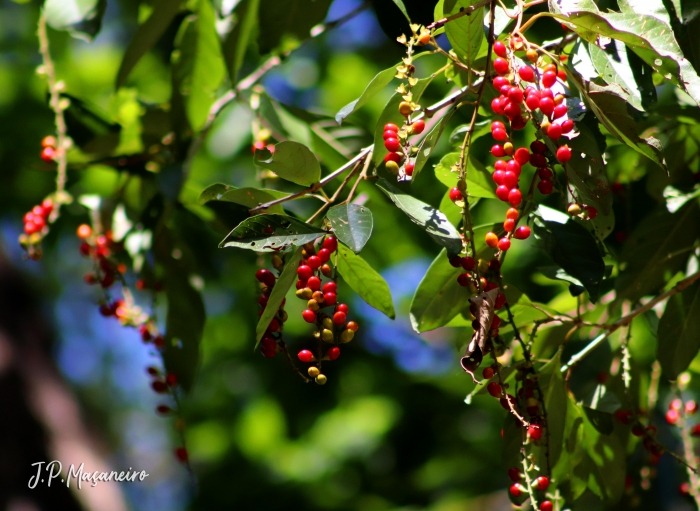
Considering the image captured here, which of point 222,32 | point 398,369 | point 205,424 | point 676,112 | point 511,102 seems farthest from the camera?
point 205,424

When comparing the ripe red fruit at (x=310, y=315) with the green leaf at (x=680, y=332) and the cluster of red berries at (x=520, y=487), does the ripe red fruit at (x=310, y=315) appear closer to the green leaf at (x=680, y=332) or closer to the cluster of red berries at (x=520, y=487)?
the cluster of red berries at (x=520, y=487)

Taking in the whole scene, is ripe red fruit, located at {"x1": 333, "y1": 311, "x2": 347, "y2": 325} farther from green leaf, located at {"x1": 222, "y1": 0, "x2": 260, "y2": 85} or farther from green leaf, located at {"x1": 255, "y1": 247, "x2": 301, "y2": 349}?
green leaf, located at {"x1": 222, "y1": 0, "x2": 260, "y2": 85}

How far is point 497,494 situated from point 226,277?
1.48 metres

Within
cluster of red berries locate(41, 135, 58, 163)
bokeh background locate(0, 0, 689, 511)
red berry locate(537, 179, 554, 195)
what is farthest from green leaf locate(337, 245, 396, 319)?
bokeh background locate(0, 0, 689, 511)

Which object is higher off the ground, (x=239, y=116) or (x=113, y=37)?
(x=113, y=37)

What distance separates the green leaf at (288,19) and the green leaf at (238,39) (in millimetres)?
82

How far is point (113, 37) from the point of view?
343 centimetres

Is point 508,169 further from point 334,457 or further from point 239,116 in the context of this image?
point 334,457

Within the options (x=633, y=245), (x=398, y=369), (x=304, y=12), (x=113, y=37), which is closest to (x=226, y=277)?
(x=398, y=369)

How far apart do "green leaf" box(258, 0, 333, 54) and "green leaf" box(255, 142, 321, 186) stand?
19.9 inches

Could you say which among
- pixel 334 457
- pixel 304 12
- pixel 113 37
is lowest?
pixel 334 457

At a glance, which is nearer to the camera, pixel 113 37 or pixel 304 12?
pixel 304 12

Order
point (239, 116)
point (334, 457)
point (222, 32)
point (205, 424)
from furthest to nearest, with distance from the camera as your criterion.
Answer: point (205, 424) < point (334, 457) < point (239, 116) < point (222, 32)

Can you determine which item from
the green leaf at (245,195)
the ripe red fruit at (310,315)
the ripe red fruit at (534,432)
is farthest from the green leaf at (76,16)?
the ripe red fruit at (534,432)
